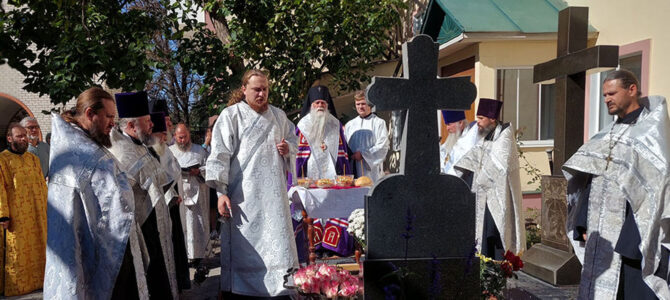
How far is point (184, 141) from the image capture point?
25.1 ft

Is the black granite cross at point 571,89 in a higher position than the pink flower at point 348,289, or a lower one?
higher

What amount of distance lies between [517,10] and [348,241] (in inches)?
224

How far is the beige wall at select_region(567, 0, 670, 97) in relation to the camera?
6988 mm

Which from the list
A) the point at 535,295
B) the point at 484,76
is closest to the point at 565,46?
the point at 535,295

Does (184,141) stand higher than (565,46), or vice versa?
(565,46)

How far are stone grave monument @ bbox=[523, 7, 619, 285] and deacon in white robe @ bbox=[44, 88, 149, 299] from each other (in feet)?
14.8

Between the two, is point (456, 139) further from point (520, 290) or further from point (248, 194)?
point (248, 194)

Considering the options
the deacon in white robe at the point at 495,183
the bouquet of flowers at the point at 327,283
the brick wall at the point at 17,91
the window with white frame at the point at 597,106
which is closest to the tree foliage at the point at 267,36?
the window with white frame at the point at 597,106

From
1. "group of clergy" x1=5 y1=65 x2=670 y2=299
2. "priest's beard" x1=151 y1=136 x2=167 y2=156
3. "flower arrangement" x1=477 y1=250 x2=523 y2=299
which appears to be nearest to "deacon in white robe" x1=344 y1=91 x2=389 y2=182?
"group of clergy" x1=5 y1=65 x2=670 y2=299

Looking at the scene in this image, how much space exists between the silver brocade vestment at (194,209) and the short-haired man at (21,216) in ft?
6.05

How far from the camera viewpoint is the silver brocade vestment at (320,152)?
7227 mm

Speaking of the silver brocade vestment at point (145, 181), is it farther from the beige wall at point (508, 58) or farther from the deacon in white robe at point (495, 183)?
the beige wall at point (508, 58)

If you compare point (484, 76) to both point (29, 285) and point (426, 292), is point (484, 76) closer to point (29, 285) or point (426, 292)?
point (426, 292)

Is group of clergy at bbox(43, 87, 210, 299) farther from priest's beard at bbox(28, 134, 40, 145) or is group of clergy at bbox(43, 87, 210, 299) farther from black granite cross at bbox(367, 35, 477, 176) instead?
priest's beard at bbox(28, 134, 40, 145)
